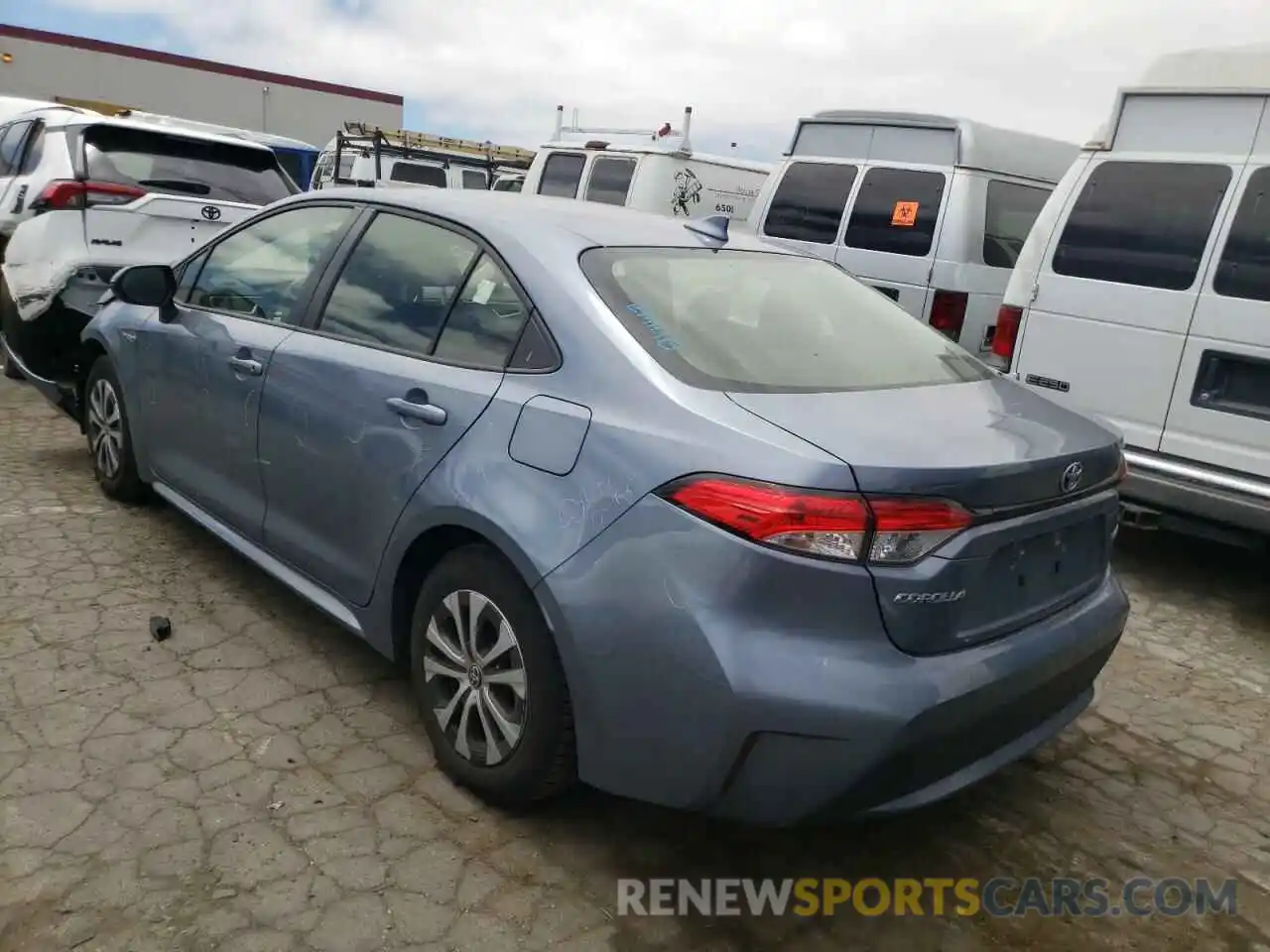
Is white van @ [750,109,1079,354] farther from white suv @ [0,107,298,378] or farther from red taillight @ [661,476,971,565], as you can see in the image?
red taillight @ [661,476,971,565]

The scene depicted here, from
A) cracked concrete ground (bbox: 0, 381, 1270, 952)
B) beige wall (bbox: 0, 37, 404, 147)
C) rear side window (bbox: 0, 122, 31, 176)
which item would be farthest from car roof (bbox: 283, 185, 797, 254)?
beige wall (bbox: 0, 37, 404, 147)

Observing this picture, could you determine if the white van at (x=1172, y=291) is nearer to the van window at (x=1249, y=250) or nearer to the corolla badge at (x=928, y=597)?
the van window at (x=1249, y=250)

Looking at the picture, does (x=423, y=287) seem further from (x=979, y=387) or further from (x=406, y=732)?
(x=979, y=387)

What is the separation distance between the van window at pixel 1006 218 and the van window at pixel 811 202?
1.02 meters

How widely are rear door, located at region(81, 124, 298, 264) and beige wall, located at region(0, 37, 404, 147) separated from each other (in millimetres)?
27229

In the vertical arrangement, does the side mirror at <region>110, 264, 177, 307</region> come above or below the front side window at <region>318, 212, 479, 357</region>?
below

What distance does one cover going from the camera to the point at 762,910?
2438 mm

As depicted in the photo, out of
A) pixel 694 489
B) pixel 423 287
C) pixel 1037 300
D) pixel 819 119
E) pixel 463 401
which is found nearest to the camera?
pixel 694 489

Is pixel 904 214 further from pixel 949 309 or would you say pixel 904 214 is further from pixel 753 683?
pixel 753 683

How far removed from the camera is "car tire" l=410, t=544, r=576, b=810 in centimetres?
240

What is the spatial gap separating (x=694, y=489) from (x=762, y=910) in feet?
3.61

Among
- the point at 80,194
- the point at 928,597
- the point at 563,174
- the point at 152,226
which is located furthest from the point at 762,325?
the point at 563,174

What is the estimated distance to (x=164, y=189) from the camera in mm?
5730

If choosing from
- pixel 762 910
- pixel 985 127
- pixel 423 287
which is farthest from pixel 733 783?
pixel 985 127
